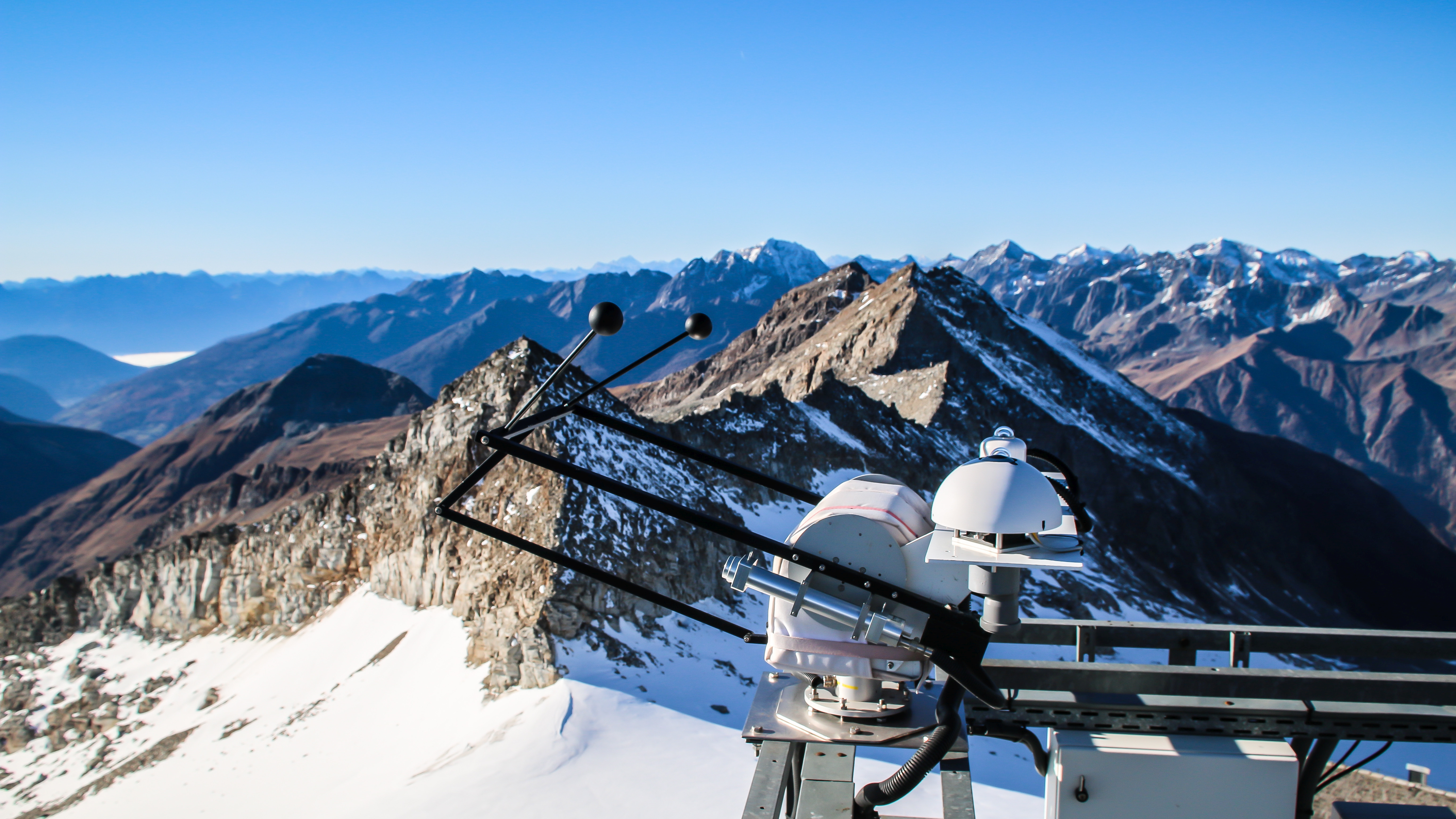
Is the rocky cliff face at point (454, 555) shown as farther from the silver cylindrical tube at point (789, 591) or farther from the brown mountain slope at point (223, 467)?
the brown mountain slope at point (223, 467)

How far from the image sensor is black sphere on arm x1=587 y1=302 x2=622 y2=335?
14.2ft

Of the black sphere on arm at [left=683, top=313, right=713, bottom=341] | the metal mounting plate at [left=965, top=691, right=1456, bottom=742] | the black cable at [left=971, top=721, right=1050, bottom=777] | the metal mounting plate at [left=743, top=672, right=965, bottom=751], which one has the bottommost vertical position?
the black cable at [left=971, top=721, right=1050, bottom=777]

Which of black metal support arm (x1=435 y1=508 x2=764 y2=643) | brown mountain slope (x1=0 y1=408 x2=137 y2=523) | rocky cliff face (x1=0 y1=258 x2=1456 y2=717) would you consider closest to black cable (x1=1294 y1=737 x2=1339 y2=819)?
black metal support arm (x1=435 y1=508 x2=764 y2=643)

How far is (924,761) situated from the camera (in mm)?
3801

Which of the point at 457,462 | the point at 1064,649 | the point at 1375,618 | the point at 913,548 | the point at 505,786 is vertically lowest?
the point at 1375,618

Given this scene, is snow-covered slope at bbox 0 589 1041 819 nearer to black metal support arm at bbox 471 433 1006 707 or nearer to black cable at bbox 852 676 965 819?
black cable at bbox 852 676 965 819

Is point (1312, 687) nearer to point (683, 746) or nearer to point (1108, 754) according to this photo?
point (1108, 754)

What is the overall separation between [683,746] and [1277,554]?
8878 centimetres

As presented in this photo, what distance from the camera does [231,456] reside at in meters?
143

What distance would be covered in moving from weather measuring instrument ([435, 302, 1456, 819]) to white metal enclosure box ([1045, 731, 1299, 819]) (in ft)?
0.04

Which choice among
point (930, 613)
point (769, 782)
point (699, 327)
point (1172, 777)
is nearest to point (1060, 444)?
point (1172, 777)

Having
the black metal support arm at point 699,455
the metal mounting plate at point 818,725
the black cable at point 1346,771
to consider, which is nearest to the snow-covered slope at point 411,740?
the black cable at point 1346,771

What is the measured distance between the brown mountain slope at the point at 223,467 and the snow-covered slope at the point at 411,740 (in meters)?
81.0

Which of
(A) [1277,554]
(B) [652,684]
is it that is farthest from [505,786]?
(A) [1277,554]
